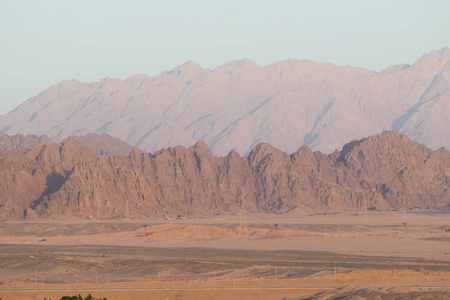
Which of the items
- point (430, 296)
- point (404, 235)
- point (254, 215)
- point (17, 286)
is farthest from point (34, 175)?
point (430, 296)

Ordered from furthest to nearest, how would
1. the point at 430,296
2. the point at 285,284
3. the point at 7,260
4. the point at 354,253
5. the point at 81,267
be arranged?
the point at 354,253 < the point at 7,260 < the point at 81,267 < the point at 285,284 < the point at 430,296

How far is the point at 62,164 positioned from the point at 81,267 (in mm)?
125445

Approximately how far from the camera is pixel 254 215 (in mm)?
187750

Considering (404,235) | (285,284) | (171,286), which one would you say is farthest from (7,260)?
(404,235)

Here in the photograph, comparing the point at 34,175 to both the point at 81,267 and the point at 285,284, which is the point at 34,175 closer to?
the point at 81,267

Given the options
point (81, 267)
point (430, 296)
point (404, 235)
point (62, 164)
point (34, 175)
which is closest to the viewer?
point (430, 296)

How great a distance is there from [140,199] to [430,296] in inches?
5585

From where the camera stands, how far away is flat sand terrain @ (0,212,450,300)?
52.3 metres

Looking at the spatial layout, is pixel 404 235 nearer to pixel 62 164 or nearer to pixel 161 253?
pixel 161 253

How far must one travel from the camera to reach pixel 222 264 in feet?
233

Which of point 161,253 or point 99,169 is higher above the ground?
point 99,169

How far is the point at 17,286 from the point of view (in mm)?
56750

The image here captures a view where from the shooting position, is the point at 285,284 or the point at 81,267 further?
the point at 81,267

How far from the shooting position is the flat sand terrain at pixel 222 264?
52344 mm
